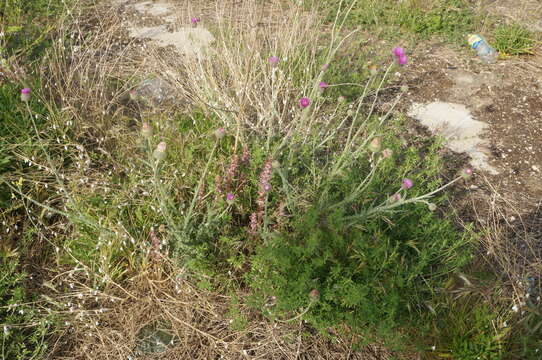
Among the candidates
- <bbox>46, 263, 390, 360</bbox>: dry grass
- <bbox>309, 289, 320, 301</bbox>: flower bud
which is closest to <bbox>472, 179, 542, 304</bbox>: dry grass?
<bbox>46, 263, 390, 360</bbox>: dry grass

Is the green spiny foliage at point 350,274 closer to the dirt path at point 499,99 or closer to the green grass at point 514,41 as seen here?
the dirt path at point 499,99

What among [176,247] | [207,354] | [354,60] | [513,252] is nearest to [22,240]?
[176,247]

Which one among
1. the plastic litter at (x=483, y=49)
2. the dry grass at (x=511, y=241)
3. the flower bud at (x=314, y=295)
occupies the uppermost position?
the flower bud at (x=314, y=295)

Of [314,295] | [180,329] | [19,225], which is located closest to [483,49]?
[314,295]

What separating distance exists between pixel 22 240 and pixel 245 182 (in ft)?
3.99

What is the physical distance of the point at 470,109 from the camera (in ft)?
10.9

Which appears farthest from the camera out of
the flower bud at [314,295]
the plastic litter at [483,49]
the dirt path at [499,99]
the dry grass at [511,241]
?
the plastic litter at [483,49]

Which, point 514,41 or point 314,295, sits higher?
point 314,295

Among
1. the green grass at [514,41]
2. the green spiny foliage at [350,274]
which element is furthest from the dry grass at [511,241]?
the green grass at [514,41]

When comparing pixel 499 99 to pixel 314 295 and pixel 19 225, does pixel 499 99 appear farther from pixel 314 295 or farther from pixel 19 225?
pixel 19 225

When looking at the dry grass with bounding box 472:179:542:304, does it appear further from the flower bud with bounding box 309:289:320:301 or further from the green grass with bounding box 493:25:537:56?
the green grass with bounding box 493:25:537:56

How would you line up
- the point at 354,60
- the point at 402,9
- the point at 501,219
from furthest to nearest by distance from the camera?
1. the point at 402,9
2. the point at 354,60
3. the point at 501,219

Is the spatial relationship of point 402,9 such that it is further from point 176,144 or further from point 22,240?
point 22,240

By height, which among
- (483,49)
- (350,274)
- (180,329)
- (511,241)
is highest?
(350,274)
